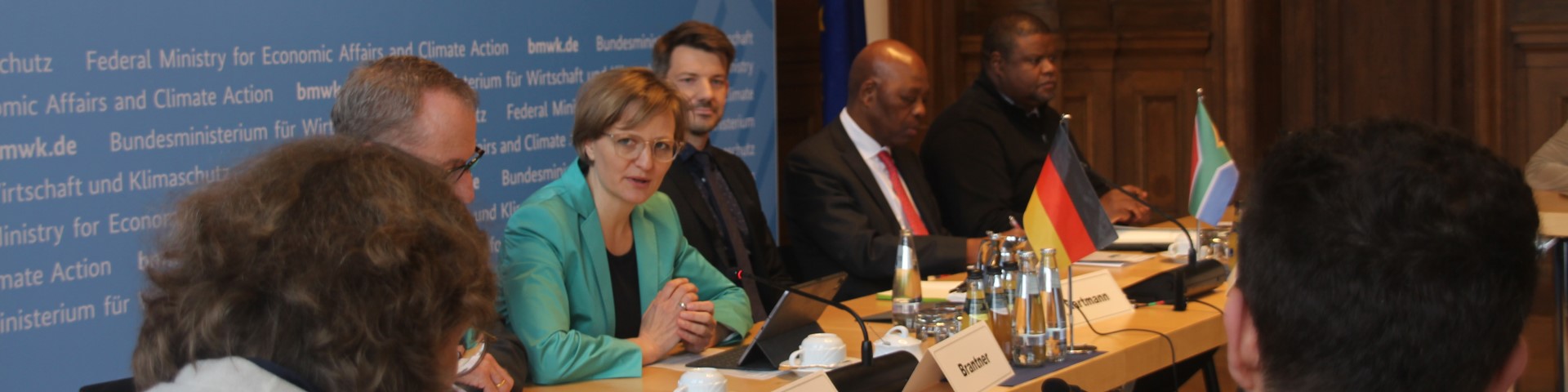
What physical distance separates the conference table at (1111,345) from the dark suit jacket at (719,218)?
1.03 feet

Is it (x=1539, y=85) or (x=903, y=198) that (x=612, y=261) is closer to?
(x=903, y=198)

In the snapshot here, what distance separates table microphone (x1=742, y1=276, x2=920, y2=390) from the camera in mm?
2184

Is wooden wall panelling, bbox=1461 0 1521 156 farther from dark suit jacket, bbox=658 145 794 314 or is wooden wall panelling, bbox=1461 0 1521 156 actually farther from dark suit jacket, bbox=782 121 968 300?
dark suit jacket, bbox=658 145 794 314

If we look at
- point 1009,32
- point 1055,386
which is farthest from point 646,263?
point 1009,32

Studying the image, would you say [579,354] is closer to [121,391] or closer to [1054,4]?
[121,391]

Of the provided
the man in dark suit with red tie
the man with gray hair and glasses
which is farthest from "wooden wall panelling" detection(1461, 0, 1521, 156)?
the man with gray hair and glasses

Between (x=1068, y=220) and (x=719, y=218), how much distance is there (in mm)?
964

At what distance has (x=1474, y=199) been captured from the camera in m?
1.05

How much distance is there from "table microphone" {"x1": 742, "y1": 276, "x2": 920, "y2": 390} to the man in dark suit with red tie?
129 centimetres

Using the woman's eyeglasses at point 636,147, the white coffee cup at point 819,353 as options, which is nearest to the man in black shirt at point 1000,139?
the woman's eyeglasses at point 636,147

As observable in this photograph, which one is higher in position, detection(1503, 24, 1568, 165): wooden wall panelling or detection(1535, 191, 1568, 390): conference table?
detection(1503, 24, 1568, 165): wooden wall panelling

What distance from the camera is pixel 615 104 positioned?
2711mm

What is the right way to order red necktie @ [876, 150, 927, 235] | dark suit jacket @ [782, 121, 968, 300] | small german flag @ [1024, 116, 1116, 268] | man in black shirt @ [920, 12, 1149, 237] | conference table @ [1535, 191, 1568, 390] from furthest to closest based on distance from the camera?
man in black shirt @ [920, 12, 1149, 237] → red necktie @ [876, 150, 927, 235] → conference table @ [1535, 191, 1568, 390] → dark suit jacket @ [782, 121, 968, 300] → small german flag @ [1024, 116, 1116, 268]

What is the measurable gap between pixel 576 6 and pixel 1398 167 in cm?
333
